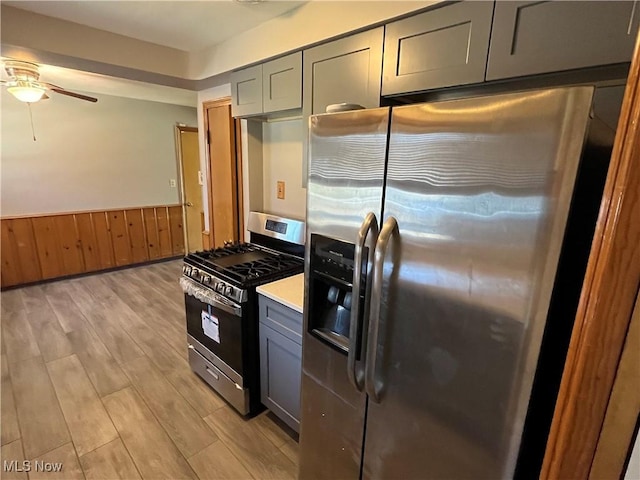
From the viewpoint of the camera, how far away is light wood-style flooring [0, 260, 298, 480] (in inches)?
69.5

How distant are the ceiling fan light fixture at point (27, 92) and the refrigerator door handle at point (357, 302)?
9.61ft

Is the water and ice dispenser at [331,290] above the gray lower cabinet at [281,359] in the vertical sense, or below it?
above

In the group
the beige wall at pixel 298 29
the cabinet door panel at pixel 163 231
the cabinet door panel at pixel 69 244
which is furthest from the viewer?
the cabinet door panel at pixel 163 231

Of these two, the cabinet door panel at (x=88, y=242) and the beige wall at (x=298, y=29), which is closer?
the beige wall at (x=298, y=29)

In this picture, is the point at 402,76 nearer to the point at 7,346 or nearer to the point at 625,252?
the point at 625,252

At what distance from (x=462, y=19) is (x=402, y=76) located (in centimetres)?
30

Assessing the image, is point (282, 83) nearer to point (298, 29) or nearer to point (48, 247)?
point (298, 29)

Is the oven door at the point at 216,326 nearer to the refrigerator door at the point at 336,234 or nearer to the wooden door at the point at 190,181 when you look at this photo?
the refrigerator door at the point at 336,234

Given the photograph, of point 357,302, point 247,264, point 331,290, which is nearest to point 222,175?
point 247,264

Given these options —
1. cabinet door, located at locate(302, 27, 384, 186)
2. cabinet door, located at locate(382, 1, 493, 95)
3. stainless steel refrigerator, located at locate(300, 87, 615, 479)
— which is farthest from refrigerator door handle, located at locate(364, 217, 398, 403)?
cabinet door, located at locate(302, 27, 384, 186)

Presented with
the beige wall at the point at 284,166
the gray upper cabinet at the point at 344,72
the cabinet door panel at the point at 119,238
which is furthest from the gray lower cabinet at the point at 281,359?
the cabinet door panel at the point at 119,238

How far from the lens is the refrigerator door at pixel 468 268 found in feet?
2.38

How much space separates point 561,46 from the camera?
1.10 metres

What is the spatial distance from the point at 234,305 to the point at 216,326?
12.2 inches
